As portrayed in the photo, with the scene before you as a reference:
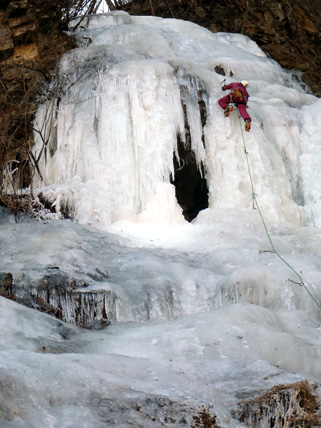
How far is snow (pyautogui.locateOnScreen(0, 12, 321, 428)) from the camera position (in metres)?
3.88

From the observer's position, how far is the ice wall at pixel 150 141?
935 cm

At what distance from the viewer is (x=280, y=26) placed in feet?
45.7

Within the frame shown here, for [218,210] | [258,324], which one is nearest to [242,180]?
[218,210]

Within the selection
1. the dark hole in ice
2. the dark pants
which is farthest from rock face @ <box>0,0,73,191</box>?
the dark pants

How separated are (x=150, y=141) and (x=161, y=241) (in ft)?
5.78

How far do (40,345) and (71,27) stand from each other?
870cm

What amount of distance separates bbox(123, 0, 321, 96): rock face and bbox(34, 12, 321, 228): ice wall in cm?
229

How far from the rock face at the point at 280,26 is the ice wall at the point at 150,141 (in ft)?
7.52

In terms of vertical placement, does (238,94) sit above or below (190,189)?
above

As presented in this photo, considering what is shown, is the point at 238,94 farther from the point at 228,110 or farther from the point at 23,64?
the point at 23,64

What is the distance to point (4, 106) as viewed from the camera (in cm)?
1045

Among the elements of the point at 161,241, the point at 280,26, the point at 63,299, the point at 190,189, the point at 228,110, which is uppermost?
the point at 280,26

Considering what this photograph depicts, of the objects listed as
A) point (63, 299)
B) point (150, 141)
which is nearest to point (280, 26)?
point (150, 141)

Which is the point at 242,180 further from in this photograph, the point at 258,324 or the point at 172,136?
the point at 258,324
